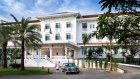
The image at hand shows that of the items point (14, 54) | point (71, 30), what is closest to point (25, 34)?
point (14, 54)

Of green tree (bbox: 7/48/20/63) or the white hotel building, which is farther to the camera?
the white hotel building

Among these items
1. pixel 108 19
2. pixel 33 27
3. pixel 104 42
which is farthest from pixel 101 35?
pixel 104 42

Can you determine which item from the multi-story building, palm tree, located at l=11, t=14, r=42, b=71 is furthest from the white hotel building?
palm tree, located at l=11, t=14, r=42, b=71

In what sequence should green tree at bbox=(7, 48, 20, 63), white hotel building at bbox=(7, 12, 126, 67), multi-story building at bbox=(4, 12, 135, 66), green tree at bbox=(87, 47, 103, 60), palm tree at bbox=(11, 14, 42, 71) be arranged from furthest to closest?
1. white hotel building at bbox=(7, 12, 126, 67)
2. multi-story building at bbox=(4, 12, 135, 66)
3. green tree at bbox=(87, 47, 103, 60)
4. green tree at bbox=(7, 48, 20, 63)
5. palm tree at bbox=(11, 14, 42, 71)

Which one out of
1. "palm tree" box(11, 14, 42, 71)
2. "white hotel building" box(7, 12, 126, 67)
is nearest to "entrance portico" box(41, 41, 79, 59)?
"white hotel building" box(7, 12, 126, 67)

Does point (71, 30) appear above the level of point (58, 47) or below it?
above

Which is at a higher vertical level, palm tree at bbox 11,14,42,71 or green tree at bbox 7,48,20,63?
palm tree at bbox 11,14,42,71

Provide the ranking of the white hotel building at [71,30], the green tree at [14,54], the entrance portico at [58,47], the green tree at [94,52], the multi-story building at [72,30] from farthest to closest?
the white hotel building at [71,30]
the multi-story building at [72,30]
the green tree at [94,52]
the entrance portico at [58,47]
the green tree at [14,54]

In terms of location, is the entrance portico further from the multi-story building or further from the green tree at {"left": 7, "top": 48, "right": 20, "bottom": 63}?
the green tree at {"left": 7, "top": 48, "right": 20, "bottom": 63}

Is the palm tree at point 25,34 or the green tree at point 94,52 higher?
the palm tree at point 25,34

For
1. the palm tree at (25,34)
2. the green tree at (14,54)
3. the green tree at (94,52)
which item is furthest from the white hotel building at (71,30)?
the palm tree at (25,34)

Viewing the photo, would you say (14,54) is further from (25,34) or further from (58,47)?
(25,34)

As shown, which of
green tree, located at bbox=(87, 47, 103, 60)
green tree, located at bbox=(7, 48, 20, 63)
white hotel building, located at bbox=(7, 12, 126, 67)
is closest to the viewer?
green tree, located at bbox=(7, 48, 20, 63)

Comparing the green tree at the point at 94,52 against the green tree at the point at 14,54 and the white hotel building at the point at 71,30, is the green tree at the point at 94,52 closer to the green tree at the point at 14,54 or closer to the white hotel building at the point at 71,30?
the white hotel building at the point at 71,30
